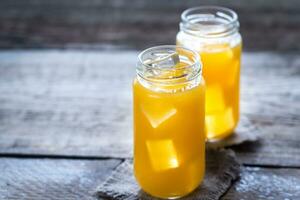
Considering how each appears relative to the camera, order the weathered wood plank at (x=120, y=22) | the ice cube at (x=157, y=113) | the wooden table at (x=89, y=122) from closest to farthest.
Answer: the ice cube at (x=157, y=113)
the wooden table at (x=89, y=122)
the weathered wood plank at (x=120, y=22)

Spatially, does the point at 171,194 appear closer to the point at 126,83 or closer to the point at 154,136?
the point at 154,136

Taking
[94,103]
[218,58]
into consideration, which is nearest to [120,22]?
[94,103]

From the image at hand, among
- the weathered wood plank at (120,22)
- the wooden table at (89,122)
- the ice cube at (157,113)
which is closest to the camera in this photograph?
the ice cube at (157,113)

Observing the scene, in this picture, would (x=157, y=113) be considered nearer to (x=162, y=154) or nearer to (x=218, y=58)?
(x=162, y=154)

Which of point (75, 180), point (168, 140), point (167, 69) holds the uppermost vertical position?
point (167, 69)

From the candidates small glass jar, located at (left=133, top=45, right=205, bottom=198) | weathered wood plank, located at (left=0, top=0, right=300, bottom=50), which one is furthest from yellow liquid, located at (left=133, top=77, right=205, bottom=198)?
weathered wood plank, located at (left=0, top=0, right=300, bottom=50)

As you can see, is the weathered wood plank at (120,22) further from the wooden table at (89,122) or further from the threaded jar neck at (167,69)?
the threaded jar neck at (167,69)

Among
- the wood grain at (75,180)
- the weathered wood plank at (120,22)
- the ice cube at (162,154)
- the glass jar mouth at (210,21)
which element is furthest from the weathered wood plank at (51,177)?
the weathered wood plank at (120,22)
